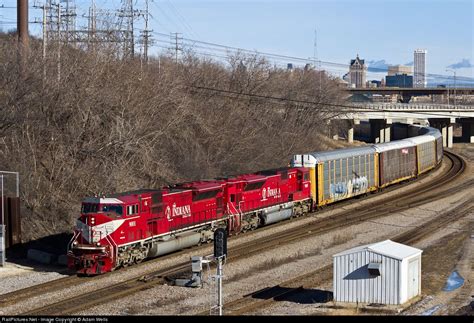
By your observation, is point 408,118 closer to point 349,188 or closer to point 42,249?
point 349,188

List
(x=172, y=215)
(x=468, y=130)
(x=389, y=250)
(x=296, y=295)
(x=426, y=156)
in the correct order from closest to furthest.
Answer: (x=389, y=250), (x=296, y=295), (x=172, y=215), (x=426, y=156), (x=468, y=130)

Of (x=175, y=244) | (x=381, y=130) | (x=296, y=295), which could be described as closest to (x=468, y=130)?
(x=381, y=130)

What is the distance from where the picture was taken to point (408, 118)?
378ft

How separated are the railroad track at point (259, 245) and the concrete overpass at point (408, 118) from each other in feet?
149

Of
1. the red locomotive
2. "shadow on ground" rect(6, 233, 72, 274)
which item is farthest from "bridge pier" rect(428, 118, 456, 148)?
"shadow on ground" rect(6, 233, 72, 274)

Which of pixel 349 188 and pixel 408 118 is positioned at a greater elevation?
pixel 408 118

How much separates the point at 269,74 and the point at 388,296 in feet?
189

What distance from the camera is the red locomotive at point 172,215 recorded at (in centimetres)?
2728

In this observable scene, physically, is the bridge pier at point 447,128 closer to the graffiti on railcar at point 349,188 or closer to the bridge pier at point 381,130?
the bridge pier at point 381,130

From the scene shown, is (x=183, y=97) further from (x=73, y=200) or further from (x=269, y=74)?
(x=269, y=74)

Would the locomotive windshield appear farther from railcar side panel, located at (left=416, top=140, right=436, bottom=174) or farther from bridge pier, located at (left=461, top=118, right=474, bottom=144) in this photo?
bridge pier, located at (left=461, top=118, right=474, bottom=144)

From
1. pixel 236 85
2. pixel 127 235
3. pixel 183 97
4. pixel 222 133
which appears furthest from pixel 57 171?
pixel 236 85

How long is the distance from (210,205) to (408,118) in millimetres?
86441

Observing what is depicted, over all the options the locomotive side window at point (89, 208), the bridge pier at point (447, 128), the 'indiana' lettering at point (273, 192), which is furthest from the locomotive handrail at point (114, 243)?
the bridge pier at point (447, 128)
